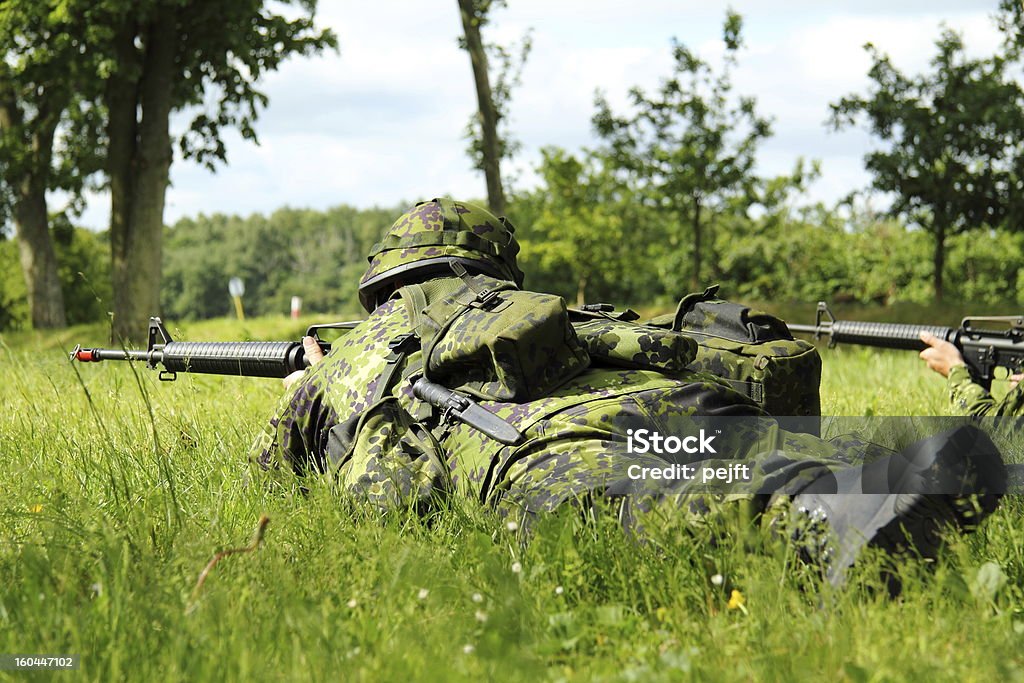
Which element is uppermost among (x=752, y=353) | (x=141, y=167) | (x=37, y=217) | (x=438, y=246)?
(x=37, y=217)

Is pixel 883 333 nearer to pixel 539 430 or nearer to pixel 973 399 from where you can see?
pixel 973 399

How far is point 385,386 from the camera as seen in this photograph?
3602 millimetres

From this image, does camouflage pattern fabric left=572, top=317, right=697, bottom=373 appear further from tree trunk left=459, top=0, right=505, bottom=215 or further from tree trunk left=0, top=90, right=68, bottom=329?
tree trunk left=0, top=90, right=68, bottom=329

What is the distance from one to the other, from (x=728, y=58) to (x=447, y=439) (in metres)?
22.2

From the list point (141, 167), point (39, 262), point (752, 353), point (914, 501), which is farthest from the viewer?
point (39, 262)

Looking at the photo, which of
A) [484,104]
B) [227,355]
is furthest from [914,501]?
[484,104]

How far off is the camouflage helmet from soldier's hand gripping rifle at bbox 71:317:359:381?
45 centimetres

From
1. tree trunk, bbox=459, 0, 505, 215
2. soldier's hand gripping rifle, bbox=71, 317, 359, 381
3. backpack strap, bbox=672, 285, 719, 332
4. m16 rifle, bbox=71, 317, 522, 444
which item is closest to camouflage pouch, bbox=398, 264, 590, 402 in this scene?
m16 rifle, bbox=71, 317, 522, 444

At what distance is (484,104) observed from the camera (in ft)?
47.1

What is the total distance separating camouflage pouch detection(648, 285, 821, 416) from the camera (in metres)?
4.35

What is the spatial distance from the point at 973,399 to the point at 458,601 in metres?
4.07

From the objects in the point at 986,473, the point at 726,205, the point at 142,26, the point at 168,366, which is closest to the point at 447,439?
the point at 986,473

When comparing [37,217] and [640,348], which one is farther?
[37,217]

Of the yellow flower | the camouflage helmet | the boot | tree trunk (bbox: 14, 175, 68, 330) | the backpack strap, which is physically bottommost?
the yellow flower
